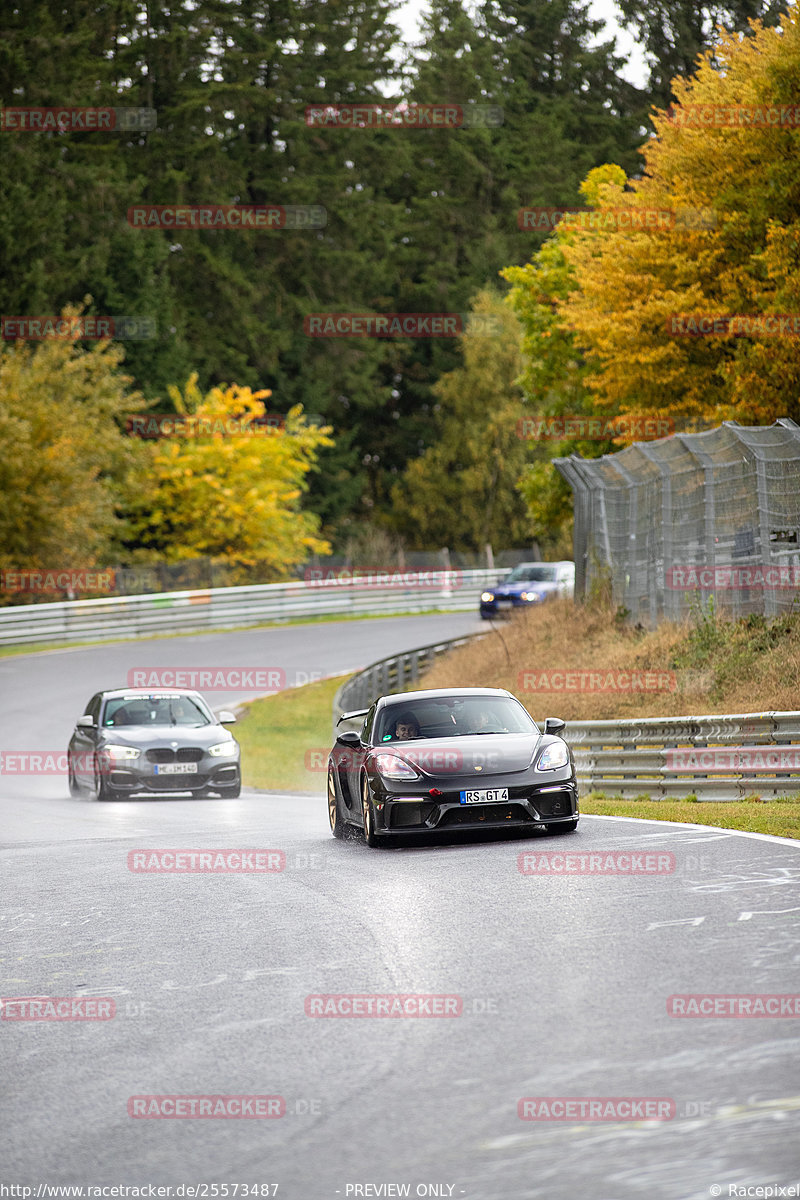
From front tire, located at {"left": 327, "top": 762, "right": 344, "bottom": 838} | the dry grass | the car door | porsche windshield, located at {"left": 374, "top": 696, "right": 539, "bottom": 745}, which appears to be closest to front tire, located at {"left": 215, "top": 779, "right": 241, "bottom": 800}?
the car door

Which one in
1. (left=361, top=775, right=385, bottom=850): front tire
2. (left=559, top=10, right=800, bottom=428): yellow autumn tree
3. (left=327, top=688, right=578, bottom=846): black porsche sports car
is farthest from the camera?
(left=559, top=10, right=800, bottom=428): yellow autumn tree

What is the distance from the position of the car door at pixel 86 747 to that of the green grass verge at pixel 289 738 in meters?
4.05

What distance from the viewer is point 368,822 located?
1319 centimetres

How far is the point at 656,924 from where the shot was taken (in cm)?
859

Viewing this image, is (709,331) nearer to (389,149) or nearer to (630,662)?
(630,662)

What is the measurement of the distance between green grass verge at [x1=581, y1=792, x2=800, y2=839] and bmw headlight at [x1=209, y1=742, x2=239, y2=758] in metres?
4.87

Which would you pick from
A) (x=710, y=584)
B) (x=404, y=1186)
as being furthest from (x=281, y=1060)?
(x=710, y=584)

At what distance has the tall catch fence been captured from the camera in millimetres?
20344

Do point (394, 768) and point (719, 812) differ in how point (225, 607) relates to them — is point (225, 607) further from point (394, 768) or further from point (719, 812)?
point (394, 768)

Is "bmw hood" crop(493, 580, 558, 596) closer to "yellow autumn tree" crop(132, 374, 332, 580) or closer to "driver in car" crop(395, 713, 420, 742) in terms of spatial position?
"yellow autumn tree" crop(132, 374, 332, 580)

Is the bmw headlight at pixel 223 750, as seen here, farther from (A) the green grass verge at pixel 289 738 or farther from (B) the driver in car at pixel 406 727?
(B) the driver in car at pixel 406 727

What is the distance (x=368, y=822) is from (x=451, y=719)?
1365 millimetres

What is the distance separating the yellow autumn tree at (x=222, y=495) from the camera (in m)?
54.8

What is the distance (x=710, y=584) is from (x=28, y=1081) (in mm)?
17433
